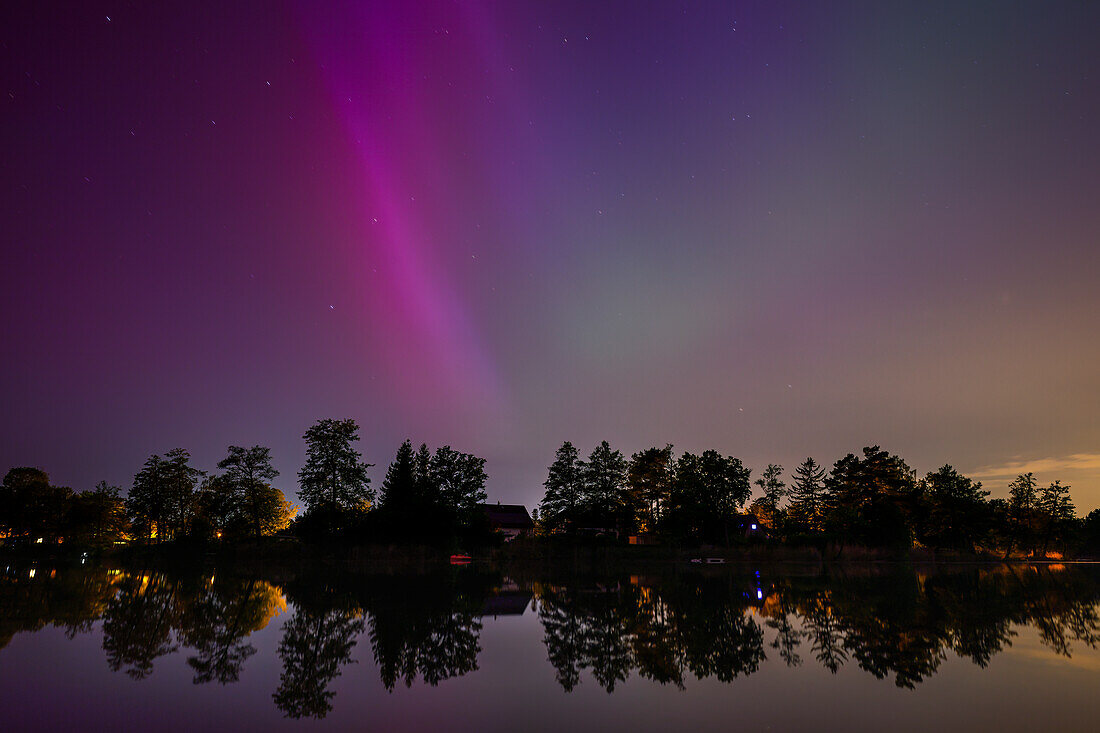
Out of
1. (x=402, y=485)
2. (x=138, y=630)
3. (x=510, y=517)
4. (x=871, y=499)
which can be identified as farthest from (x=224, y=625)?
(x=510, y=517)

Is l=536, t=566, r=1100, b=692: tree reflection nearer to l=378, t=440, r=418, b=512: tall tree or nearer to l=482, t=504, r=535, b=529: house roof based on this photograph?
l=378, t=440, r=418, b=512: tall tree

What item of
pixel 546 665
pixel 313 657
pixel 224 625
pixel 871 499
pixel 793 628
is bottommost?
pixel 793 628

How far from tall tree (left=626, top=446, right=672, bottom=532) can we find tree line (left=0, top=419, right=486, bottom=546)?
67.8ft

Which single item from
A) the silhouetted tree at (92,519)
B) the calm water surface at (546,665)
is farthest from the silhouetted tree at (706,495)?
the silhouetted tree at (92,519)

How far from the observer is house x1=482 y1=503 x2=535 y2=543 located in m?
131

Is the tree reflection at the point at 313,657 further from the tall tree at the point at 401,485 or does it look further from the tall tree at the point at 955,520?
the tall tree at the point at 955,520

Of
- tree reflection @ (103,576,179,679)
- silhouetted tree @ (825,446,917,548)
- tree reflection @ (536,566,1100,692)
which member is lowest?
tree reflection @ (536,566,1100,692)

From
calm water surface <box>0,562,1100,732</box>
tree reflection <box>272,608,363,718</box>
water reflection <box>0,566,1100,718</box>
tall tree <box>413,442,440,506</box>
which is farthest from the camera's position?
tall tree <box>413,442,440,506</box>

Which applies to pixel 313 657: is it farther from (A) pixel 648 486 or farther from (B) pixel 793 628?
(A) pixel 648 486

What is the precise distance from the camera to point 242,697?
991 centimetres

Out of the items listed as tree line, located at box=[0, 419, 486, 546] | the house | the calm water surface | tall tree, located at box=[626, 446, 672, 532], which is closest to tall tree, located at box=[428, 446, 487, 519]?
tree line, located at box=[0, 419, 486, 546]

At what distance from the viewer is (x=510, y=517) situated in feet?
458

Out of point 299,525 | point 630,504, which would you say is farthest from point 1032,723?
point 630,504

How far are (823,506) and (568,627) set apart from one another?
90381 millimetres
